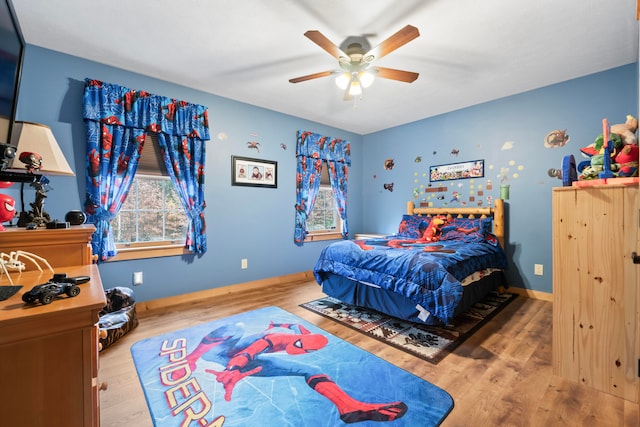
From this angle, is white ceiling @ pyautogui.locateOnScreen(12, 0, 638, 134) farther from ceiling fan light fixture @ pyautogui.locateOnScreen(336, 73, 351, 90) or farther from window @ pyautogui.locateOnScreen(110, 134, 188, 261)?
window @ pyautogui.locateOnScreen(110, 134, 188, 261)

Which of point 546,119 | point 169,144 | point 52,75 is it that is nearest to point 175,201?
point 169,144

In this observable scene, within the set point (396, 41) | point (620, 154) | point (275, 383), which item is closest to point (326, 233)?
point (275, 383)

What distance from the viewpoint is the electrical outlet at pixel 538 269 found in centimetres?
329

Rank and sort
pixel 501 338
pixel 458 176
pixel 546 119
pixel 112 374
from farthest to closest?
pixel 458 176 → pixel 546 119 → pixel 501 338 → pixel 112 374

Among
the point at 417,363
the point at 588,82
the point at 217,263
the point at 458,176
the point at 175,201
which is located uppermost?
the point at 588,82

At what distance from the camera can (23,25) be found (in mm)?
2143

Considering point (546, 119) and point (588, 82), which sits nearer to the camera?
point (588, 82)

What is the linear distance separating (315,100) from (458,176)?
2281 mm

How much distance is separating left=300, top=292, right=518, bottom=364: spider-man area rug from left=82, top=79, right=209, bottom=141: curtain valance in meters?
2.43

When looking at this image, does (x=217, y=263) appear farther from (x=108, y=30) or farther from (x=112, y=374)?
(x=108, y=30)

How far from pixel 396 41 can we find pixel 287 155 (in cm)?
246

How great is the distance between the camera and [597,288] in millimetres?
1680

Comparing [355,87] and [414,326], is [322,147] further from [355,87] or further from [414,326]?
[414,326]

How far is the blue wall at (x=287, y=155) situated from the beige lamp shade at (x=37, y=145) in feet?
3.66
